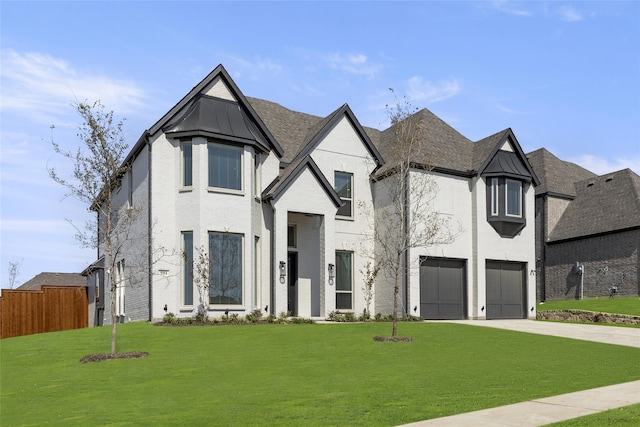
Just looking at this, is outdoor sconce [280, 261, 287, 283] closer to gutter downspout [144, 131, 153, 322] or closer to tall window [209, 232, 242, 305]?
tall window [209, 232, 242, 305]

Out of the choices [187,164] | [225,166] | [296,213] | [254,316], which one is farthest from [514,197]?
[187,164]

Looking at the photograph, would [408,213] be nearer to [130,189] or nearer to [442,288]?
[442,288]

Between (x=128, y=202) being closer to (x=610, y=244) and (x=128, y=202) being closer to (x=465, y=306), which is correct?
(x=465, y=306)

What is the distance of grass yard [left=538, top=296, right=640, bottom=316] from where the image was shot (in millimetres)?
30344

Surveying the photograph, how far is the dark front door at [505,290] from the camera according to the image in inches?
1271

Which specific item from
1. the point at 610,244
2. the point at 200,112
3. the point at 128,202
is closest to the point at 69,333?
the point at 128,202

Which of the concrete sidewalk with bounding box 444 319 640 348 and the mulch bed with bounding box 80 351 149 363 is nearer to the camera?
the mulch bed with bounding box 80 351 149 363

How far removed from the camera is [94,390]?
12992mm

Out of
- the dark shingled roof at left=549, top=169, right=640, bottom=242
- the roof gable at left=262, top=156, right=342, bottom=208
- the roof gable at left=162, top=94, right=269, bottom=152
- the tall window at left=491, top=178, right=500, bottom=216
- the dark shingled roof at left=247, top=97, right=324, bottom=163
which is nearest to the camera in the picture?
the roof gable at left=162, top=94, right=269, bottom=152

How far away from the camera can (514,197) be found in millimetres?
32594

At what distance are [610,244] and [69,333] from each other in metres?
30.3

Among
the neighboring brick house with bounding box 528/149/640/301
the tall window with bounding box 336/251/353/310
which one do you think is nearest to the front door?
the tall window with bounding box 336/251/353/310

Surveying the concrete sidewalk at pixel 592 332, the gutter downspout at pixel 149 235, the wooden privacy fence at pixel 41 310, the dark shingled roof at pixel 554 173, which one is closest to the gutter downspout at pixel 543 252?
the dark shingled roof at pixel 554 173

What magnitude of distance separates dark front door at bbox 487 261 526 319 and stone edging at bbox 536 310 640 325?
1.28 metres
